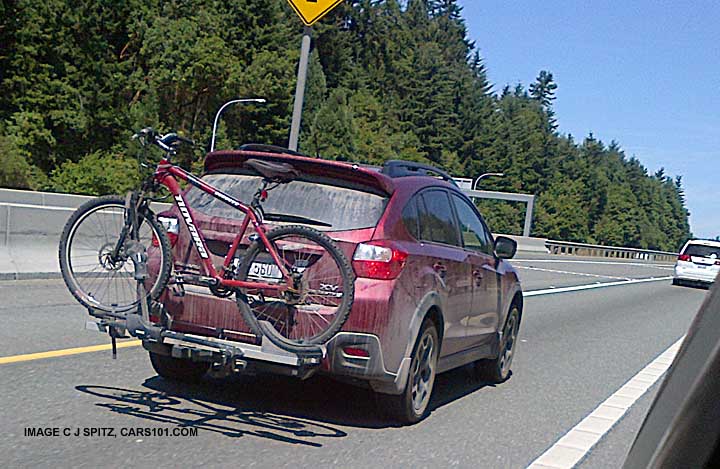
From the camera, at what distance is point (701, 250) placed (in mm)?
34156

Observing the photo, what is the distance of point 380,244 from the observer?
6.20m

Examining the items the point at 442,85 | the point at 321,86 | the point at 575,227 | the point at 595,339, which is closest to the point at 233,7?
the point at 321,86

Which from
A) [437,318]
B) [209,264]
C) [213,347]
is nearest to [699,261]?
[437,318]

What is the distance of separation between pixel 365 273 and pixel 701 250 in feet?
100

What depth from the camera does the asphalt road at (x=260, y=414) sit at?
5406 millimetres

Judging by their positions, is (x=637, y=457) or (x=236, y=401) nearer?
(x=637, y=457)

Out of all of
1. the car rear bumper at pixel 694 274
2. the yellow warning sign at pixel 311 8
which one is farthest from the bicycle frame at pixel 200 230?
the car rear bumper at pixel 694 274

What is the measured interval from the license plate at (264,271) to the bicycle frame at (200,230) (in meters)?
0.04

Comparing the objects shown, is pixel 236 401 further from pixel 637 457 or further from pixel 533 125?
pixel 533 125

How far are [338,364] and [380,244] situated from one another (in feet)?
2.65

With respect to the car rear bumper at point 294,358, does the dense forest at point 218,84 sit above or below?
above

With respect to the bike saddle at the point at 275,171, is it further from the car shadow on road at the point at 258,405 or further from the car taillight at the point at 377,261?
the car shadow on road at the point at 258,405

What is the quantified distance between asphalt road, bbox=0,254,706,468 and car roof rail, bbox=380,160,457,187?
171 cm

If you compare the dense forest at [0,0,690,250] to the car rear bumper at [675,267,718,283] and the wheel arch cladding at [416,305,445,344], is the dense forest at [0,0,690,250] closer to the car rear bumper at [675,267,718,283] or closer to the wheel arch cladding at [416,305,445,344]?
the car rear bumper at [675,267,718,283]
